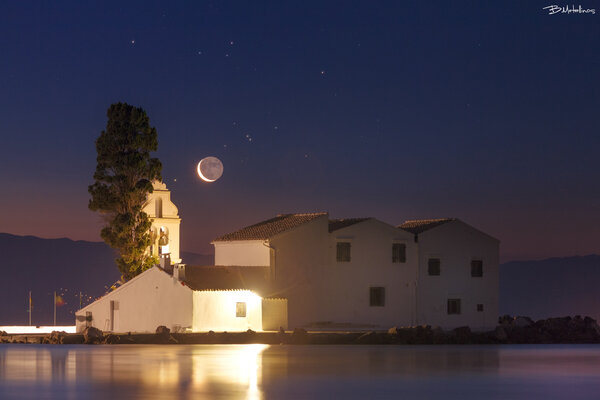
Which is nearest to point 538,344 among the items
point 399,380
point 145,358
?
point 145,358

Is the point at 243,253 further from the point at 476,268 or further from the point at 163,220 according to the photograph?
the point at 476,268

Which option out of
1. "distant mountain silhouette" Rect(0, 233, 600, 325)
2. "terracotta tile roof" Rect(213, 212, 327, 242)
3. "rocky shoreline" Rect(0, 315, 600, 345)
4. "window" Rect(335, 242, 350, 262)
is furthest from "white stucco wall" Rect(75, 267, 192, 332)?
"distant mountain silhouette" Rect(0, 233, 600, 325)

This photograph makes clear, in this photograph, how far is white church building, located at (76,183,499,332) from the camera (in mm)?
53656

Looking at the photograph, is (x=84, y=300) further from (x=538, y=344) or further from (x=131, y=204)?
(x=538, y=344)

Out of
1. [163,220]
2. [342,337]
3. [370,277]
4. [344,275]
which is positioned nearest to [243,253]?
[344,275]

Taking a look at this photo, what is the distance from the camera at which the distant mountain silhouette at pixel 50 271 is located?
14450 cm

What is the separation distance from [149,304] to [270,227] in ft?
25.7

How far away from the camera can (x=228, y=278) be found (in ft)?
178

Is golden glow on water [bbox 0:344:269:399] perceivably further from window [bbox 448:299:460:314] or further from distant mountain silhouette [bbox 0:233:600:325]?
distant mountain silhouette [bbox 0:233:600:325]

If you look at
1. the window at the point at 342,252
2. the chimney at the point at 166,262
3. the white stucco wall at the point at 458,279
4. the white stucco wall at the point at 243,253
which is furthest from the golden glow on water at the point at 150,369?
Answer: the white stucco wall at the point at 458,279

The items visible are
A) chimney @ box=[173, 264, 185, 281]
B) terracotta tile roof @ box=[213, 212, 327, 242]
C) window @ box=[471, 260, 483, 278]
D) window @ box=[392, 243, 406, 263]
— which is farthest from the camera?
window @ box=[471, 260, 483, 278]

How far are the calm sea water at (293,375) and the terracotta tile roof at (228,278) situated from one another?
15.4 metres

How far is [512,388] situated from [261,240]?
3403 centimetres

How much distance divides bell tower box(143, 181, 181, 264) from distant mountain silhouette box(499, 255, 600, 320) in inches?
3381
